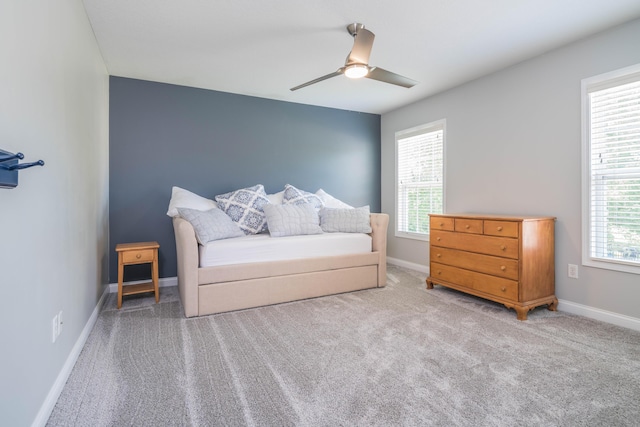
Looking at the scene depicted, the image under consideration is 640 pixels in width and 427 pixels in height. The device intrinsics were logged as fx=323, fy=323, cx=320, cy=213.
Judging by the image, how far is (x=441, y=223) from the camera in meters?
3.47

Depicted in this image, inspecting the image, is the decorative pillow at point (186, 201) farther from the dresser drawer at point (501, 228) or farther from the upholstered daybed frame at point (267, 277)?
the dresser drawer at point (501, 228)

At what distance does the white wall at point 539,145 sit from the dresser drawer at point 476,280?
55cm

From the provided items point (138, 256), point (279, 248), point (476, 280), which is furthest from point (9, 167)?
point (476, 280)

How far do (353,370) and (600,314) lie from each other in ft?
7.29

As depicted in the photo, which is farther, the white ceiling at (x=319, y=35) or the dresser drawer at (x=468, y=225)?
the dresser drawer at (x=468, y=225)

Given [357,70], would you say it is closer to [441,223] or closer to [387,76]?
[387,76]

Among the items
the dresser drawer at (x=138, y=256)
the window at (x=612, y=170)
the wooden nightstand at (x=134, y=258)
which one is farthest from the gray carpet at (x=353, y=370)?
the window at (x=612, y=170)

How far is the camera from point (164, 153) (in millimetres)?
3756

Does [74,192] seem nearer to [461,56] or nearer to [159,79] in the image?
[159,79]

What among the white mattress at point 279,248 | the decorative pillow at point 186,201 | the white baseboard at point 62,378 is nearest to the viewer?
the white baseboard at point 62,378

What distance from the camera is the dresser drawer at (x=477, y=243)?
2.76 metres

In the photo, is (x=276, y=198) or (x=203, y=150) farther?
(x=276, y=198)

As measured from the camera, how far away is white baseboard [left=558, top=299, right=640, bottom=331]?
8.00 ft

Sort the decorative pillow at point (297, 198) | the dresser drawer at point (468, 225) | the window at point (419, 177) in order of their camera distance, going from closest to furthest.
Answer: the dresser drawer at point (468, 225), the decorative pillow at point (297, 198), the window at point (419, 177)
